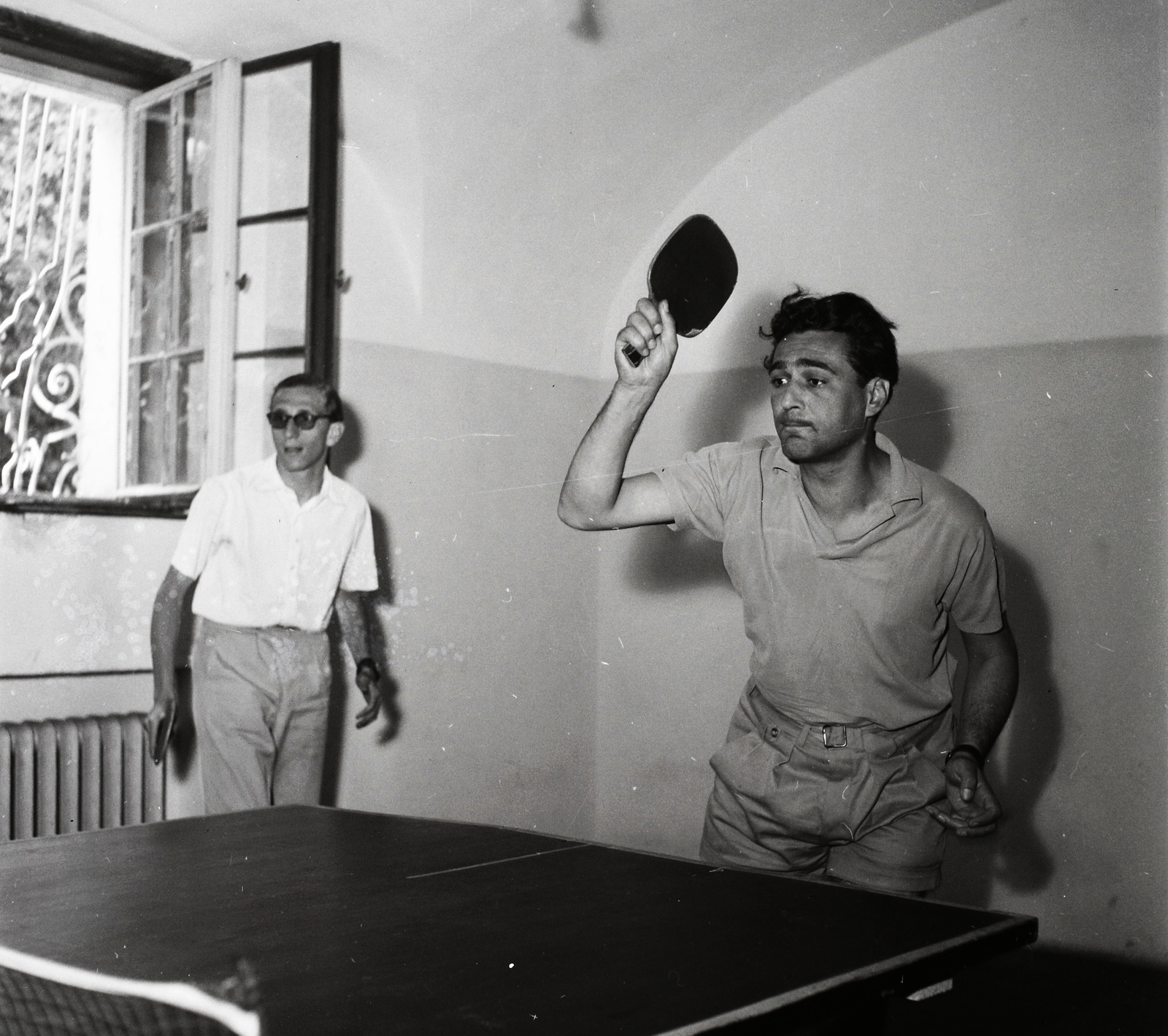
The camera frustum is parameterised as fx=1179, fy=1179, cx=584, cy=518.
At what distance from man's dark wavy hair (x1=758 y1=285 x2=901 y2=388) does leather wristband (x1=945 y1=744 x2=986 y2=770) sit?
78 centimetres

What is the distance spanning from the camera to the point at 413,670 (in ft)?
11.7

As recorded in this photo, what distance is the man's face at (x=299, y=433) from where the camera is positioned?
310 centimetres

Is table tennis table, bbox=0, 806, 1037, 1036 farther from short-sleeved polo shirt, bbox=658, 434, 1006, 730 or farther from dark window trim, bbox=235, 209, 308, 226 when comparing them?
dark window trim, bbox=235, 209, 308, 226

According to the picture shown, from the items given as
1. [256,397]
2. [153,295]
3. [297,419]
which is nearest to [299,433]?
[297,419]

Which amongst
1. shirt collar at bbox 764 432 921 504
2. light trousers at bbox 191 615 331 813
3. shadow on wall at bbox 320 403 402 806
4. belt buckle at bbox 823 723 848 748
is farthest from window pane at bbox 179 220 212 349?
belt buckle at bbox 823 723 848 748

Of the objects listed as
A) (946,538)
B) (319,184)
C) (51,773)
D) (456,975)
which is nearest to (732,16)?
(319,184)

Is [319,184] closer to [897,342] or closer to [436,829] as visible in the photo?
[897,342]

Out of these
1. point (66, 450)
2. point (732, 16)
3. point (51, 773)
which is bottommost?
point (51, 773)

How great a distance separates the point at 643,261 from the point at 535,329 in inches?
17.4

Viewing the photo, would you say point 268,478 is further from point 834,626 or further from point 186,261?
point 834,626

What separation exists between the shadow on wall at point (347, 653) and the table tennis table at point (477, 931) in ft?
5.45

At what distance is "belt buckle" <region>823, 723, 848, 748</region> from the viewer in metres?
2.02

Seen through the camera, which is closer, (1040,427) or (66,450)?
(66,450)

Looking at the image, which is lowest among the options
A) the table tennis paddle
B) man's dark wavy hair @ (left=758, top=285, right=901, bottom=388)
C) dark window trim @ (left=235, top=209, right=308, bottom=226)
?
man's dark wavy hair @ (left=758, top=285, right=901, bottom=388)
